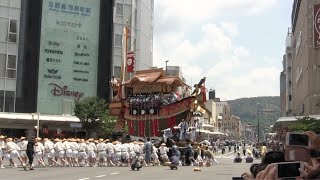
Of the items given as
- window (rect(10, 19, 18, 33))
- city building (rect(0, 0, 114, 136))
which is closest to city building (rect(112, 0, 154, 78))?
city building (rect(0, 0, 114, 136))

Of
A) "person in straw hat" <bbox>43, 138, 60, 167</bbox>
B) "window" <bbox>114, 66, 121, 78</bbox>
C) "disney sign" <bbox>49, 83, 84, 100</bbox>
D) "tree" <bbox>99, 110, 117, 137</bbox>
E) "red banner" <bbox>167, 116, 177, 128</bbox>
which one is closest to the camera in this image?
"person in straw hat" <bbox>43, 138, 60, 167</bbox>

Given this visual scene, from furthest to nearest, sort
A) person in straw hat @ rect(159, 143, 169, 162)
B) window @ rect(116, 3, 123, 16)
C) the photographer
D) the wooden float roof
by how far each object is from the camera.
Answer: window @ rect(116, 3, 123, 16) → the wooden float roof → person in straw hat @ rect(159, 143, 169, 162) → the photographer

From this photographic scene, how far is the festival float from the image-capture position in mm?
39875

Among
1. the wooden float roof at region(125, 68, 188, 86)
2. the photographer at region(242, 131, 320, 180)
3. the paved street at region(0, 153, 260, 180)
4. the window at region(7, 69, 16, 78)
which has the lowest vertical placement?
the paved street at region(0, 153, 260, 180)

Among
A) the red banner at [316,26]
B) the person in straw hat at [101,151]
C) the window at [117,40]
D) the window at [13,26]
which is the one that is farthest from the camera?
the window at [117,40]

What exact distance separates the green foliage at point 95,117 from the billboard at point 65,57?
5540 mm

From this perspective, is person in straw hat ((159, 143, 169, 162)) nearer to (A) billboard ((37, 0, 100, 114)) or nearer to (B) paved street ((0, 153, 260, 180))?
(B) paved street ((0, 153, 260, 180))

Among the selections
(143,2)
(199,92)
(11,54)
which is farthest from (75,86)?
(199,92)

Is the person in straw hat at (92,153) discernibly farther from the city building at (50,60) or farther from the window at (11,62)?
the window at (11,62)

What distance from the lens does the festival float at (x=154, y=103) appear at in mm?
39875

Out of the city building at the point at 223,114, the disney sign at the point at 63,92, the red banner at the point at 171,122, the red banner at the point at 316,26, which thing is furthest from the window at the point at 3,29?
the city building at the point at 223,114

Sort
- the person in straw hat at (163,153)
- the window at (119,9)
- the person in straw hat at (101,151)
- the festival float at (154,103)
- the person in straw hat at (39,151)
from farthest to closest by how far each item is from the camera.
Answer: the window at (119,9)
the festival float at (154,103)
the person in straw hat at (163,153)
the person in straw hat at (101,151)
the person in straw hat at (39,151)

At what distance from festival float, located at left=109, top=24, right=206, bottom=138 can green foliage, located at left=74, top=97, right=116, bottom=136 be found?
6.96 m

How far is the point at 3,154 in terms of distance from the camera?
2739cm
